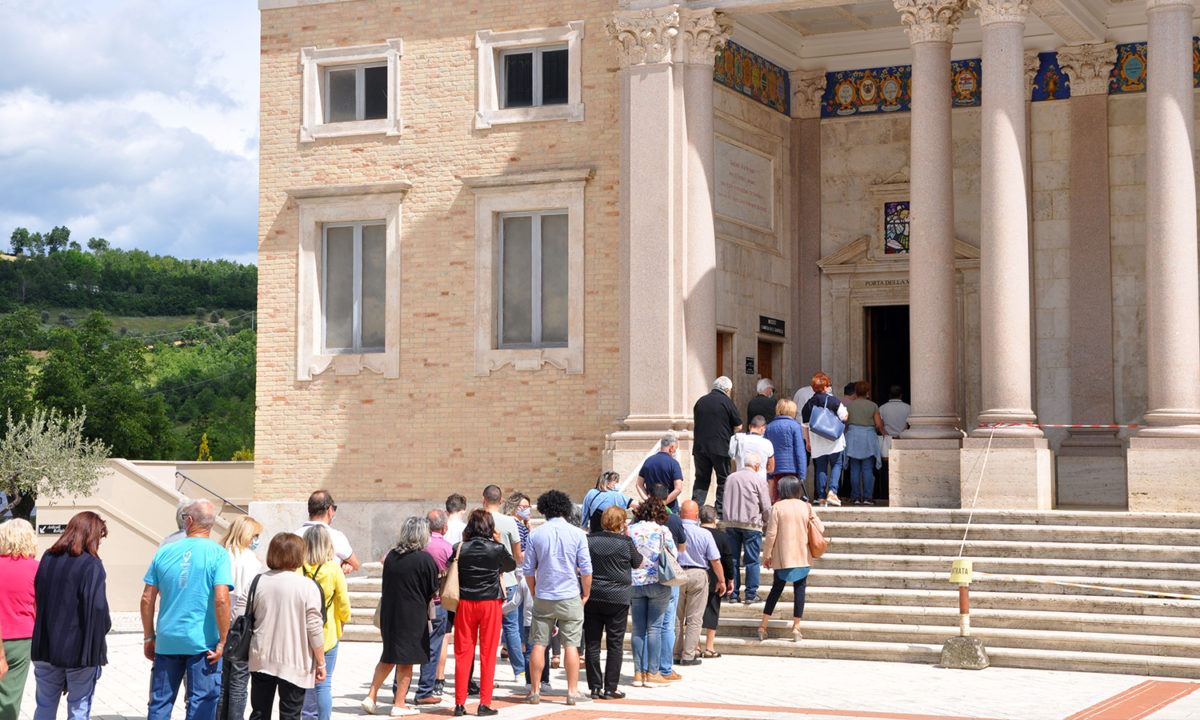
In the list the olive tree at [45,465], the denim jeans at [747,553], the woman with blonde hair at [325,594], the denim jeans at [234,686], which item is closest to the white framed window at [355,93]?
the denim jeans at [747,553]

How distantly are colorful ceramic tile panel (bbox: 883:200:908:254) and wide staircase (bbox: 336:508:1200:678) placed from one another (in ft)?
20.1

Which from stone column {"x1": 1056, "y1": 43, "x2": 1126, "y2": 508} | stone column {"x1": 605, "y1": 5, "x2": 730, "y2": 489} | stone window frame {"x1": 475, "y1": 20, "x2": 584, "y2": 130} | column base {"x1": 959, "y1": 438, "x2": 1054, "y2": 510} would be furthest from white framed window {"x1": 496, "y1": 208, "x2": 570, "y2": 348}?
stone column {"x1": 1056, "y1": 43, "x2": 1126, "y2": 508}

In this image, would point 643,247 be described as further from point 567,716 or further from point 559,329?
point 567,716

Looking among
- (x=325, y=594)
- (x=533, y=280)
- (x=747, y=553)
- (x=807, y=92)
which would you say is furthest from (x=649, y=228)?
(x=325, y=594)

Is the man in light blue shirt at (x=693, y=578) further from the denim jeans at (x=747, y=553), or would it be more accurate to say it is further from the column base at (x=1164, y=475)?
the column base at (x=1164, y=475)

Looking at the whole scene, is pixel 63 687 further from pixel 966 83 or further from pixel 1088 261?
pixel 966 83

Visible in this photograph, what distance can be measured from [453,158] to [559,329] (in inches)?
112

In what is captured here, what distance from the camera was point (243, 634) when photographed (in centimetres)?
898

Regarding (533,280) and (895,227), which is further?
(895,227)

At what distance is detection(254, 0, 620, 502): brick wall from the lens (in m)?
20.8

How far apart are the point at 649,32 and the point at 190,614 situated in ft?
39.8

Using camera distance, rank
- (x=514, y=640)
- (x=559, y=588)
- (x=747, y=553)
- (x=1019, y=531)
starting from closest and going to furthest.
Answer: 1. (x=559, y=588)
2. (x=514, y=640)
3. (x=747, y=553)
4. (x=1019, y=531)

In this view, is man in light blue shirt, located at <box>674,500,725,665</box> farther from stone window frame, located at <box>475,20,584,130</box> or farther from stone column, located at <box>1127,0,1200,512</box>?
stone window frame, located at <box>475,20,584,130</box>

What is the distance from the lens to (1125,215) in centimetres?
2102
